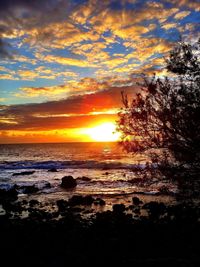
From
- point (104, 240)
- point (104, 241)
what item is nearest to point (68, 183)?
point (104, 240)

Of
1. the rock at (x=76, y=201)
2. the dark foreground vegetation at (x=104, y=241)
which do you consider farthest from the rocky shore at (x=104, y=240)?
the rock at (x=76, y=201)

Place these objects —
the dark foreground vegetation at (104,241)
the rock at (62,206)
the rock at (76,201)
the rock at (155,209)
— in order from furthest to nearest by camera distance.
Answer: the rock at (76,201) → the rock at (62,206) → the rock at (155,209) → the dark foreground vegetation at (104,241)

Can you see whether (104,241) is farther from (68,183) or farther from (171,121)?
(68,183)

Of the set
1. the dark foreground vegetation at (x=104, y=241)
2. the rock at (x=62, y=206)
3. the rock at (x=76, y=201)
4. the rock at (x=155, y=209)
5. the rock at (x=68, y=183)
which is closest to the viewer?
the dark foreground vegetation at (x=104, y=241)

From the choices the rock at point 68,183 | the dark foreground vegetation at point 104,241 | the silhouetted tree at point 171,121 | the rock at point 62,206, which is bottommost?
the rock at point 68,183

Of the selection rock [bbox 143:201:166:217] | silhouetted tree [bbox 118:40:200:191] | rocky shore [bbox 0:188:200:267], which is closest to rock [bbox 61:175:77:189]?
rock [bbox 143:201:166:217]

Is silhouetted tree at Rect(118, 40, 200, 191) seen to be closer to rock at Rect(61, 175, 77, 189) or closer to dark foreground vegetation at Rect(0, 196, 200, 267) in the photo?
dark foreground vegetation at Rect(0, 196, 200, 267)

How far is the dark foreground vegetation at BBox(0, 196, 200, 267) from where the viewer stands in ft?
36.3

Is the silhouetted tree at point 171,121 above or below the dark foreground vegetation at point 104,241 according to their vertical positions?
above

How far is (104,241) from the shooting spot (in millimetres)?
14047

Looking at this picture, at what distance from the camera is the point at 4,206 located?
2594 cm

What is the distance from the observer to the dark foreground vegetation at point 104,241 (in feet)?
36.3

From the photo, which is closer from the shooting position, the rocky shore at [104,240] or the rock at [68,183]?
the rocky shore at [104,240]

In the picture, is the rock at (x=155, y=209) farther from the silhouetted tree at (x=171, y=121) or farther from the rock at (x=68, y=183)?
the rock at (x=68, y=183)
